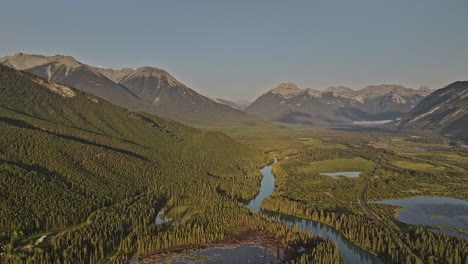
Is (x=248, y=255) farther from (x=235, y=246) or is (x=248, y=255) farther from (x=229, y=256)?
(x=235, y=246)

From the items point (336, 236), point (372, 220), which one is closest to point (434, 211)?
point (372, 220)

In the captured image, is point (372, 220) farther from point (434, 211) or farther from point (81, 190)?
point (81, 190)

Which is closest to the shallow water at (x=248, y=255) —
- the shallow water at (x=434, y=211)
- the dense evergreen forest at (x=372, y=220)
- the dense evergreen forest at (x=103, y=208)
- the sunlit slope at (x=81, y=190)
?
the dense evergreen forest at (x=372, y=220)

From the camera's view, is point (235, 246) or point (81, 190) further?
point (81, 190)

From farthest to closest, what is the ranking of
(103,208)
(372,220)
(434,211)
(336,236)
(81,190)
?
(434,211), (81,190), (103,208), (372,220), (336,236)

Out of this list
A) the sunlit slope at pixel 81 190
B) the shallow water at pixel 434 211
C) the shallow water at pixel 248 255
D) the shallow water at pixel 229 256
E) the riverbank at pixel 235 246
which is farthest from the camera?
the shallow water at pixel 434 211

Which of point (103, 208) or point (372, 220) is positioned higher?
point (372, 220)

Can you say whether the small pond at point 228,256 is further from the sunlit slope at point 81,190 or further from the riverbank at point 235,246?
the sunlit slope at point 81,190

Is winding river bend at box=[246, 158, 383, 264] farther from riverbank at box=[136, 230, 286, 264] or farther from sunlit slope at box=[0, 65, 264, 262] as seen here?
sunlit slope at box=[0, 65, 264, 262]

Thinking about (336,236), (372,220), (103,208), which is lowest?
(103,208)

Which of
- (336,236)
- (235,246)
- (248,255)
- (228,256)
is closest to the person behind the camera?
(228,256)

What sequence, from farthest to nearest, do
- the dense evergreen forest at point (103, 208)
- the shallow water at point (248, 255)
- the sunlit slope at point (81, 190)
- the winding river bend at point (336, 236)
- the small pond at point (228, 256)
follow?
the sunlit slope at point (81, 190)
the winding river bend at point (336, 236)
the dense evergreen forest at point (103, 208)
the shallow water at point (248, 255)
the small pond at point (228, 256)

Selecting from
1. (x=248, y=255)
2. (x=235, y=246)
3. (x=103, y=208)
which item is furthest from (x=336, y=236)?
(x=103, y=208)

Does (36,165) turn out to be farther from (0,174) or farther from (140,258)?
(140,258)
